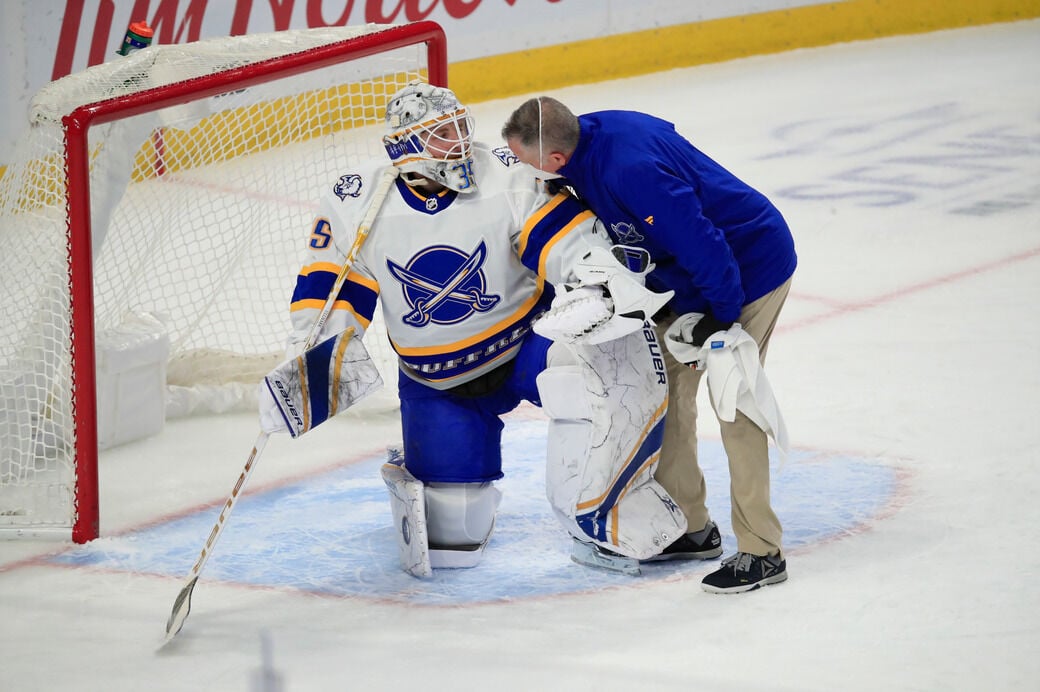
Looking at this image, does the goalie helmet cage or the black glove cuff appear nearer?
the black glove cuff

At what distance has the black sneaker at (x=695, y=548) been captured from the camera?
120 inches

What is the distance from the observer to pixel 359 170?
2.98m

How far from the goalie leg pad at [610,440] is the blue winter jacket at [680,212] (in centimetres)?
17

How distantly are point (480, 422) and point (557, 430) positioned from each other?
0.25 metres

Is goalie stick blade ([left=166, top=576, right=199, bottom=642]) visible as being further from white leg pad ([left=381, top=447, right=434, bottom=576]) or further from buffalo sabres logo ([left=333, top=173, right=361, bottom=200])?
buffalo sabres logo ([left=333, top=173, right=361, bottom=200])

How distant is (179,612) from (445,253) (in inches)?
34.1

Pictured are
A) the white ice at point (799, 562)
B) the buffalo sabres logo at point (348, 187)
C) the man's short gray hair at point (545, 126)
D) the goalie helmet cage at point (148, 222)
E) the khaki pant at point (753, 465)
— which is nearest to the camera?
the white ice at point (799, 562)

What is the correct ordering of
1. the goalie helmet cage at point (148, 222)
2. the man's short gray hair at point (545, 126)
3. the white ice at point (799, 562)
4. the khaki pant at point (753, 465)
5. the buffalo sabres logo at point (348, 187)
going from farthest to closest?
the goalie helmet cage at point (148, 222)
the buffalo sabres logo at point (348, 187)
the khaki pant at point (753, 465)
the man's short gray hair at point (545, 126)
the white ice at point (799, 562)

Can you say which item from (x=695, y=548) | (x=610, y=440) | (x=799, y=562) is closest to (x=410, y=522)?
(x=610, y=440)

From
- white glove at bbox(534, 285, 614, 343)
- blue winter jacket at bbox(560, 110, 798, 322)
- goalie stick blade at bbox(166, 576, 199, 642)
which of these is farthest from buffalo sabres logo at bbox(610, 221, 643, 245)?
goalie stick blade at bbox(166, 576, 199, 642)

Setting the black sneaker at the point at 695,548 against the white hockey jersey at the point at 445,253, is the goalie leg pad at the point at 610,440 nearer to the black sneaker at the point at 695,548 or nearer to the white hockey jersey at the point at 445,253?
the black sneaker at the point at 695,548

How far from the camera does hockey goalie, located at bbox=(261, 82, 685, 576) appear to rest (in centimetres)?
287

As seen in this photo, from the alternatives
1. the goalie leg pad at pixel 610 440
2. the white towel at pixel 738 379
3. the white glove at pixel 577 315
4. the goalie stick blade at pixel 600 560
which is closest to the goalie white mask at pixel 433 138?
the white glove at pixel 577 315

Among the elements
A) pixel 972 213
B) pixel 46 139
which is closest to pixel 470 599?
pixel 46 139
